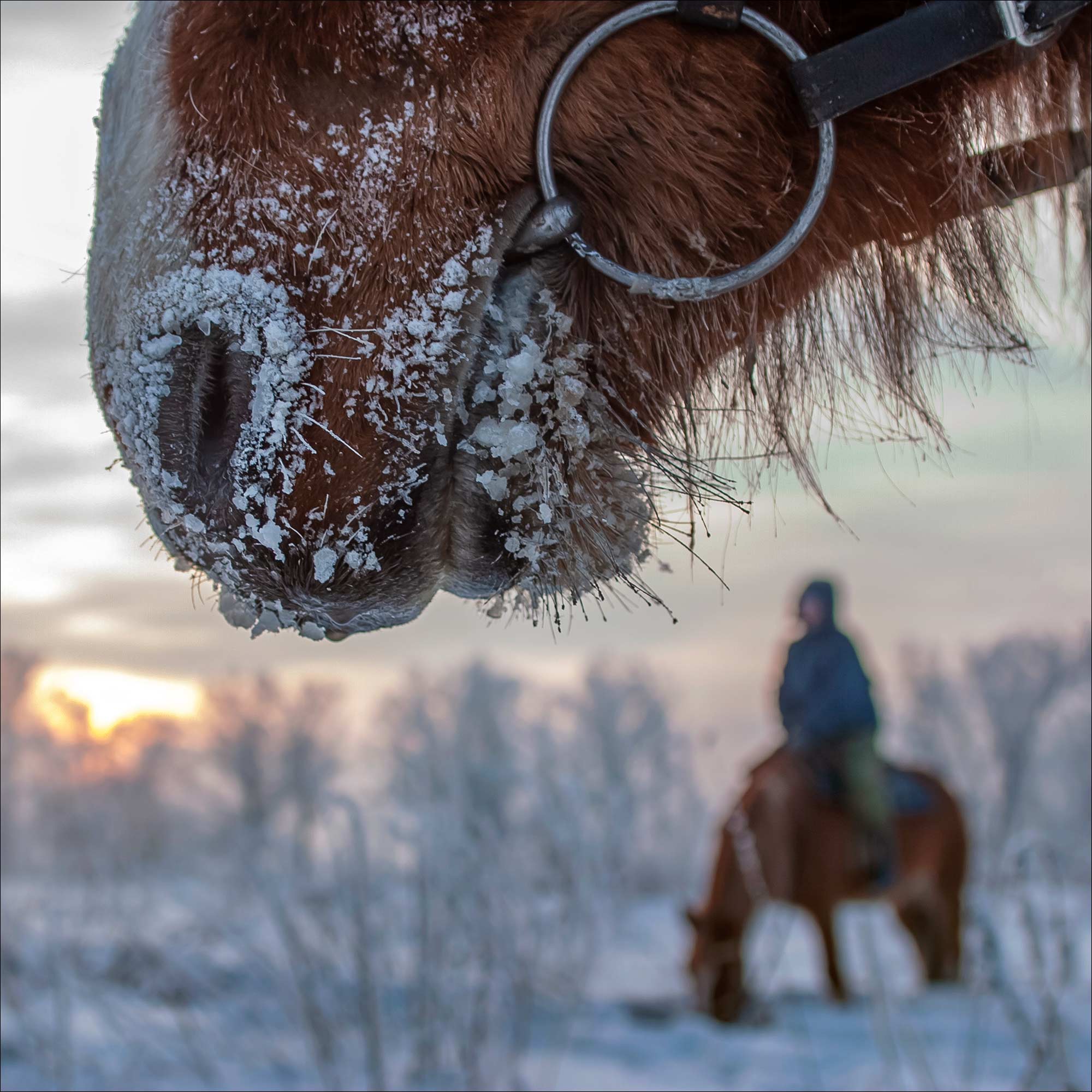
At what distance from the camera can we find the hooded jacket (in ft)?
16.2

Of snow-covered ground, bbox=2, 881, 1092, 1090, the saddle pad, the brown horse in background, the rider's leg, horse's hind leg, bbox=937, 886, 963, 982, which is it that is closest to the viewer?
snow-covered ground, bbox=2, 881, 1092, 1090

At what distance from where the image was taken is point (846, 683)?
197 inches

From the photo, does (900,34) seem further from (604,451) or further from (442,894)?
(442,894)

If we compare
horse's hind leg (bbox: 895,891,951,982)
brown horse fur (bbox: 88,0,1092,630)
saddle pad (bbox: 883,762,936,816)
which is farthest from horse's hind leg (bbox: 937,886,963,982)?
brown horse fur (bbox: 88,0,1092,630)

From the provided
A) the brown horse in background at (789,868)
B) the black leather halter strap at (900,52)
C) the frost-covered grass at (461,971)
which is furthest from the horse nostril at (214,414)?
the brown horse in background at (789,868)

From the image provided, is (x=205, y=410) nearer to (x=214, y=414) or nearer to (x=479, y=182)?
(x=214, y=414)

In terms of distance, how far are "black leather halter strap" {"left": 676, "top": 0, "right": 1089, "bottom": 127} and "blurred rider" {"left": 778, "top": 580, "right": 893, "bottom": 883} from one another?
13.8 ft

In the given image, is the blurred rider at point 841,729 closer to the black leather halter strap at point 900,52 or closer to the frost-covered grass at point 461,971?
the frost-covered grass at point 461,971

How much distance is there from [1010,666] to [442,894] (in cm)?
916

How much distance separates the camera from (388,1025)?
359 cm

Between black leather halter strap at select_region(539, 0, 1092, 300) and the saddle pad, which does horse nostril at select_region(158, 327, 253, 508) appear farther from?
the saddle pad

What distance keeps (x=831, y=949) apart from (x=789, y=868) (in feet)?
2.08

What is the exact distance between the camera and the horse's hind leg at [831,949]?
489 cm

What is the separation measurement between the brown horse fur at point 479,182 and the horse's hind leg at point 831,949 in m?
4.33
